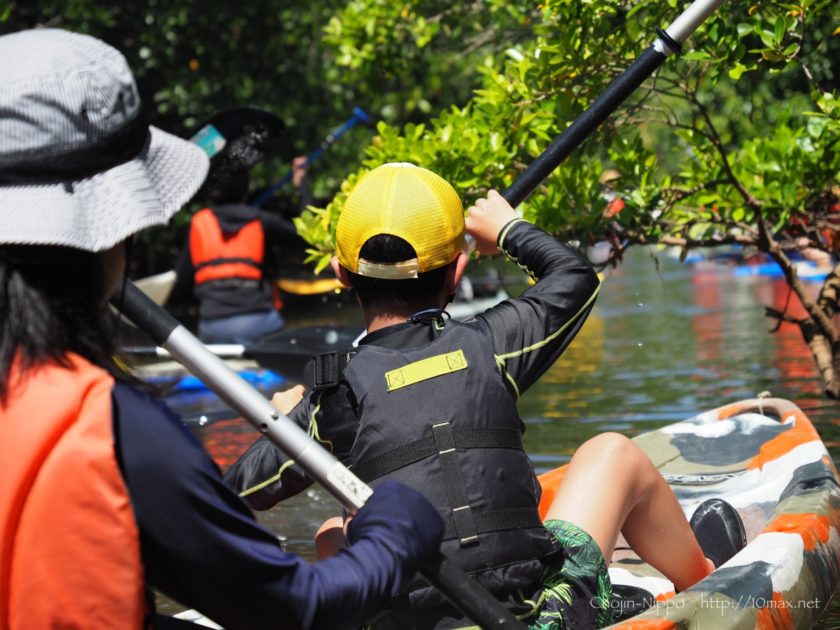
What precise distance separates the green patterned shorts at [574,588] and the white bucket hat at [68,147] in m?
1.28

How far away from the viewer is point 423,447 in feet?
7.91

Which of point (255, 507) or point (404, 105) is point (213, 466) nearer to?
point (255, 507)

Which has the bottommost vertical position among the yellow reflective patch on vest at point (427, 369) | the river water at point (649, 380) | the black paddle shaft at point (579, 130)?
the river water at point (649, 380)

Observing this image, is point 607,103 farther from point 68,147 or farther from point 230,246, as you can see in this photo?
point 230,246

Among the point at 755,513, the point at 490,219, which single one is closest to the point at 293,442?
the point at 490,219

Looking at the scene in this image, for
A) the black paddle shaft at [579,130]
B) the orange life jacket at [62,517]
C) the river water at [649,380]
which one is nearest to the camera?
the orange life jacket at [62,517]

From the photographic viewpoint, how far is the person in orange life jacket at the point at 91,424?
1.46m

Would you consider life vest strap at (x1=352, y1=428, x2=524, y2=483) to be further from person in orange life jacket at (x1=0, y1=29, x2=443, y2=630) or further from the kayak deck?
person in orange life jacket at (x1=0, y1=29, x2=443, y2=630)

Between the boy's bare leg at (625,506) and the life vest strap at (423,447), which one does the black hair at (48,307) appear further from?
the boy's bare leg at (625,506)

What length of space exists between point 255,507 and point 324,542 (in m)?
0.25

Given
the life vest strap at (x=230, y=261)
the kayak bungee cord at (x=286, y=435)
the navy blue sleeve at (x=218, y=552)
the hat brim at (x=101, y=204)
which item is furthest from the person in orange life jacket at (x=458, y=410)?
the life vest strap at (x=230, y=261)

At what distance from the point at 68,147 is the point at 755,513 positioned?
3.08 metres

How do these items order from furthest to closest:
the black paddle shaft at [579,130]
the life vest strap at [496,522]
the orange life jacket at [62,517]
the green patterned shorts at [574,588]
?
the black paddle shaft at [579,130]
the green patterned shorts at [574,588]
the life vest strap at [496,522]
the orange life jacket at [62,517]

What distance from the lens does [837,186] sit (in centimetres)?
472
